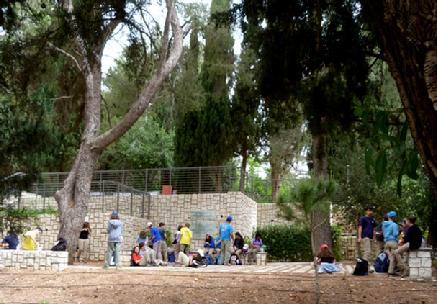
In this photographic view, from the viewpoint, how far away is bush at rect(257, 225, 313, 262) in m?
21.8

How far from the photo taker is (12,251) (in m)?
13.7

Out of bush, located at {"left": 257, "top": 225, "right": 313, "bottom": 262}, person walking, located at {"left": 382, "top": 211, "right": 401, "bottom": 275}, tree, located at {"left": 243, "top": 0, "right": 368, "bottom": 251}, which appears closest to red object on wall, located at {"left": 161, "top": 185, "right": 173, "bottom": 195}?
bush, located at {"left": 257, "top": 225, "right": 313, "bottom": 262}

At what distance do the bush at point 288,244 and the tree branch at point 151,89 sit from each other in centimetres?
785

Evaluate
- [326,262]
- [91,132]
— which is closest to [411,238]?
[326,262]

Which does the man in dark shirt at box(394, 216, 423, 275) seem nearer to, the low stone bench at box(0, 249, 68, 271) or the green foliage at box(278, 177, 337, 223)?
the green foliage at box(278, 177, 337, 223)

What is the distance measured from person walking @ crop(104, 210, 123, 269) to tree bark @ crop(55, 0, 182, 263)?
3.15 meters

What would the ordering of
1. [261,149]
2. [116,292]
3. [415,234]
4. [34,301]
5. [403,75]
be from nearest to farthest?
[403,75]
[34,301]
[116,292]
[415,234]
[261,149]

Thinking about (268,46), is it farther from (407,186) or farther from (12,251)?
(407,186)

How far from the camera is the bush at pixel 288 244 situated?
71.6 feet

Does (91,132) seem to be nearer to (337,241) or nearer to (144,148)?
(337,241)

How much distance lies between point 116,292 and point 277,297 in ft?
8.75

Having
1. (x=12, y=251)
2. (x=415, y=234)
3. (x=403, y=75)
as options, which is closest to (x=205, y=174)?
(x=12, y=251)

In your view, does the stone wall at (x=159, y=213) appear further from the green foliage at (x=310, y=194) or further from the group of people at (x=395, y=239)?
the green foliage at (x=310, y=194)

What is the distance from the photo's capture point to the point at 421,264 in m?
11.3
